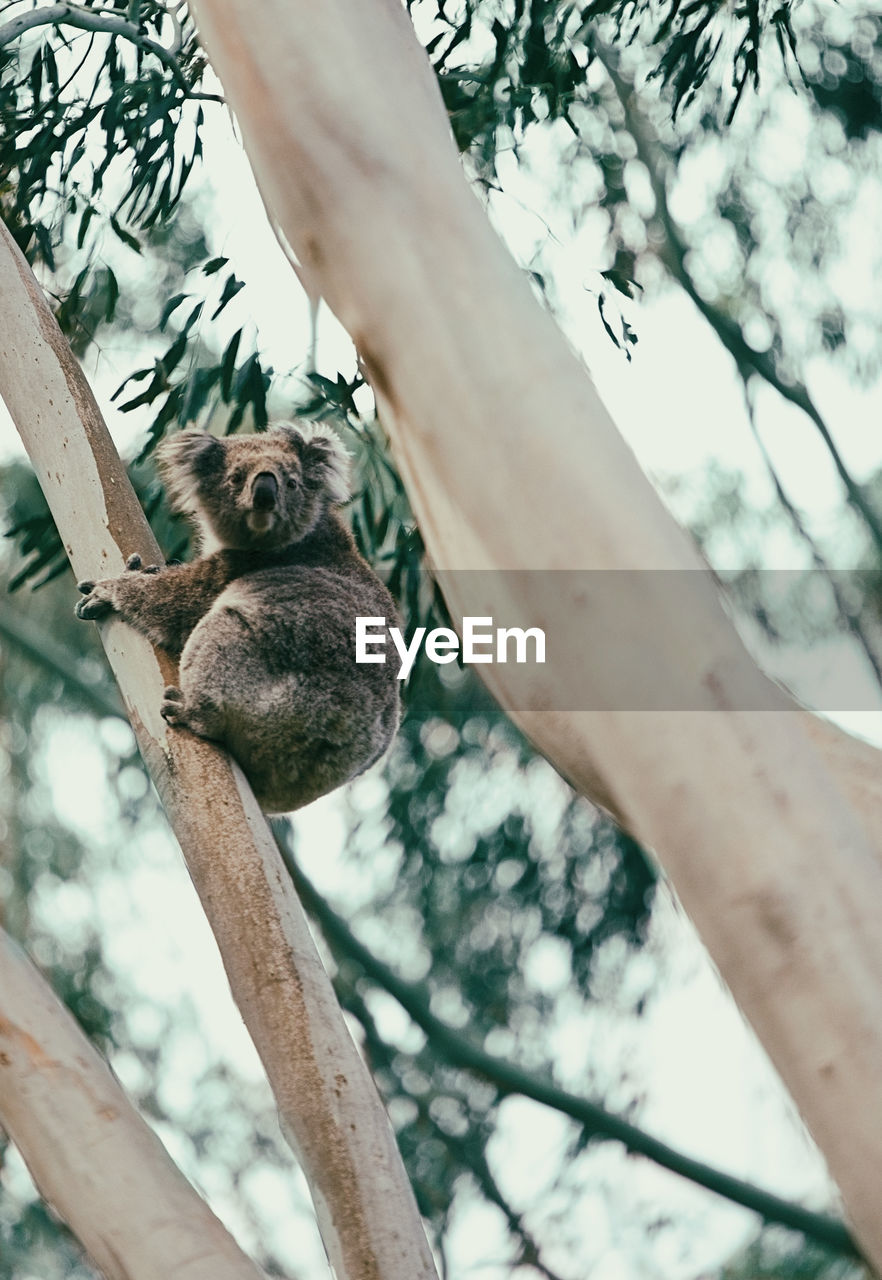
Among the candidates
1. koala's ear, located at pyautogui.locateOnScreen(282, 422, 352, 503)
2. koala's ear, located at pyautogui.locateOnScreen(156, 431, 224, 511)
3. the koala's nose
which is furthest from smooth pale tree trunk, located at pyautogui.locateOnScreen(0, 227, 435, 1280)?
koala's ear, located at pyautogui.locateOnScreen(282, 422, 352, 503)

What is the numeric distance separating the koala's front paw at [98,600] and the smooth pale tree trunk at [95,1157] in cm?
56

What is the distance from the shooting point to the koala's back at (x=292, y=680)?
2133 mm

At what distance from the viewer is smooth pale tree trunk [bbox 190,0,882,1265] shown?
0.65 m

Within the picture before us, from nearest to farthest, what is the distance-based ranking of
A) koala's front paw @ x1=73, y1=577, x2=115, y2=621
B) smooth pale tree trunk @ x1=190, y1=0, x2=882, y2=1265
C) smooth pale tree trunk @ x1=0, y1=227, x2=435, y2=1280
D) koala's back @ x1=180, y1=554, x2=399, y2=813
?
smooth pale tree trunk @ x1=190, y1=0, x2=882, y2=1265 < smooth pale tree trunk @ x1=0, y1=227, x2=435, y2=1280 < koala's front paw @ x1=73, y1=577, x2=115, y2=621 < koala's back @ x1=180, y1=554, x2=399, y2=813

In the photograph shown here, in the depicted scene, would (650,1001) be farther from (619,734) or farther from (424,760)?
(619,734)

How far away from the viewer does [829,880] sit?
670 millimetres

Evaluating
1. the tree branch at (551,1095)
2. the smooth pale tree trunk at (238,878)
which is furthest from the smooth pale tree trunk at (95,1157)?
the tree branch at (551,1095)

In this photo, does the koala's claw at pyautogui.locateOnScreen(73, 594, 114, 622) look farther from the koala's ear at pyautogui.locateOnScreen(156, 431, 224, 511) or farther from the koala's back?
the koala's ear at pyautogui.locateOnScreen(156, 431, 224, 511)

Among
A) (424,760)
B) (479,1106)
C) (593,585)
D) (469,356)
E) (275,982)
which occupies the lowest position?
(479,1106)

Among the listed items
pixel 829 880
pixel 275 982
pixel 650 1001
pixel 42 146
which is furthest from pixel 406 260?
pixel 650 1001

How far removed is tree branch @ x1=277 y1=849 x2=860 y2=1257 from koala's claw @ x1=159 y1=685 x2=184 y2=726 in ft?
7.86

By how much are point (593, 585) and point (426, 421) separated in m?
0.18

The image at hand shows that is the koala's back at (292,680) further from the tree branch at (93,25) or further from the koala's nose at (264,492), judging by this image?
the tree branch at (93,25)

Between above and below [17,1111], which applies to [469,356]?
above
